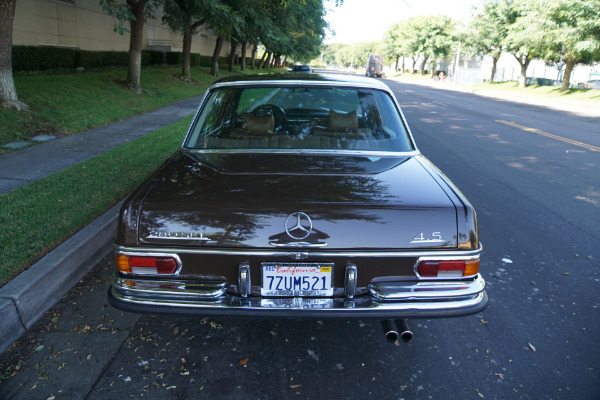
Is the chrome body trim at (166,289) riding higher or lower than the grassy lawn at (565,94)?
lower

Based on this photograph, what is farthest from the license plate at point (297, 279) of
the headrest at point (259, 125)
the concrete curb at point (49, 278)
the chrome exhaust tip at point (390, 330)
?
the concrete curb at point (49, 278)

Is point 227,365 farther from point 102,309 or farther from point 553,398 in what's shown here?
point 553,398

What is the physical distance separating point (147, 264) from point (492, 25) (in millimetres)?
42782

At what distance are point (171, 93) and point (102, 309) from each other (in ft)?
49.5

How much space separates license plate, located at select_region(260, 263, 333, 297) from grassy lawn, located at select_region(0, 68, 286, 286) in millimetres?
2153

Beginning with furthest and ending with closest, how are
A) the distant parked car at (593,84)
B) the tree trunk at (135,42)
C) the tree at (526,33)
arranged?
the distant parked car at (593,84)
the tree at (526,33)
the tree trunk at (135,42)

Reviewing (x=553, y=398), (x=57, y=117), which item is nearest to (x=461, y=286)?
(x=553, y=398)

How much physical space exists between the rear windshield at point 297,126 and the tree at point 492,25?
39.7 m

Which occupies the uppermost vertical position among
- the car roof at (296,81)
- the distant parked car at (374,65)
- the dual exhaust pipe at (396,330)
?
the distant parked car at (374,65)

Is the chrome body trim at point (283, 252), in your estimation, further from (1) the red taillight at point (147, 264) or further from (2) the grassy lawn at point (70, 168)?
(2) the grassy lawn at point (70, 168)

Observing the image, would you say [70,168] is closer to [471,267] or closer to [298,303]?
[298,303]

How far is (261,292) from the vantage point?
8.23 feet

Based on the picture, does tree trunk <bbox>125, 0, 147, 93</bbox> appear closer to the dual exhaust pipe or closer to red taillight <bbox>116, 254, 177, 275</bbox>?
red taillight <bbox>116, 254, 177, 275</bbox>

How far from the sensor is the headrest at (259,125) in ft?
12.0
